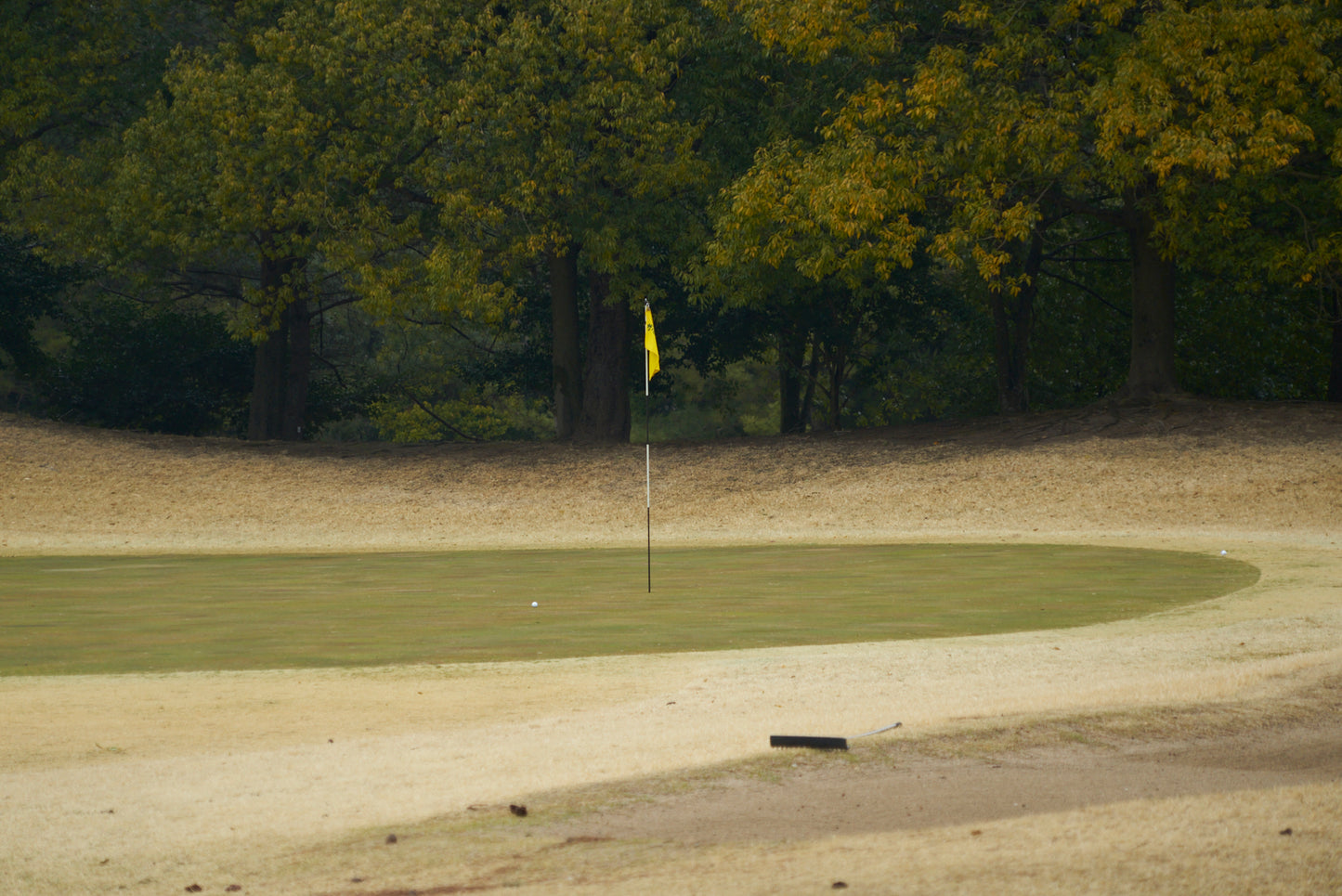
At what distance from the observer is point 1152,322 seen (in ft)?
103

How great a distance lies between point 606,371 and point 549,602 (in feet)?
71.5

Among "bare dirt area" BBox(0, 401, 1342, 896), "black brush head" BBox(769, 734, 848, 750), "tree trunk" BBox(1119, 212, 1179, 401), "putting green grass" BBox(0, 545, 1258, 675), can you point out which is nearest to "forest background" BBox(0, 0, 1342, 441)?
"tree trunk" BBox(1119, 212, 1179, 401)

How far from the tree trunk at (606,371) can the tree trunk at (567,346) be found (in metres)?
0.28

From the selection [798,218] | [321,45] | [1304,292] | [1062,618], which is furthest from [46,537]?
[1304,292]

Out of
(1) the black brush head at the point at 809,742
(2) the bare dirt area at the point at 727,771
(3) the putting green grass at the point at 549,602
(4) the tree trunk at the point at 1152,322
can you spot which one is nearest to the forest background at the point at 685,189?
(4) the tree trunk at the point at 1152,322

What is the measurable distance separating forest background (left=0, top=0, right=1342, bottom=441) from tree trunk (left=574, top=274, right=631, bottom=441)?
0.27 feet

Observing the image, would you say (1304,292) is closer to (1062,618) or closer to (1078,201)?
(1078,201)

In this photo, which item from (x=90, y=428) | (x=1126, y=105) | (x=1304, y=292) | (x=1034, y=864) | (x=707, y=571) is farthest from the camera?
(x=90, y=428)

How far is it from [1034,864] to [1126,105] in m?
23.4

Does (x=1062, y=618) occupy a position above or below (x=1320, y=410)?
below

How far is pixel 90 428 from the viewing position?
36781 mm

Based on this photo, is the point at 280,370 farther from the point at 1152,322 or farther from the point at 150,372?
the point at 1152,322

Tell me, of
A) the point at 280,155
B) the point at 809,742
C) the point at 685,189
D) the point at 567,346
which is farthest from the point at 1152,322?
the point at 809,742

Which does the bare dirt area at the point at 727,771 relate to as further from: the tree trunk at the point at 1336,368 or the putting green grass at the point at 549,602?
the tree trunk at the point at 1336,368
